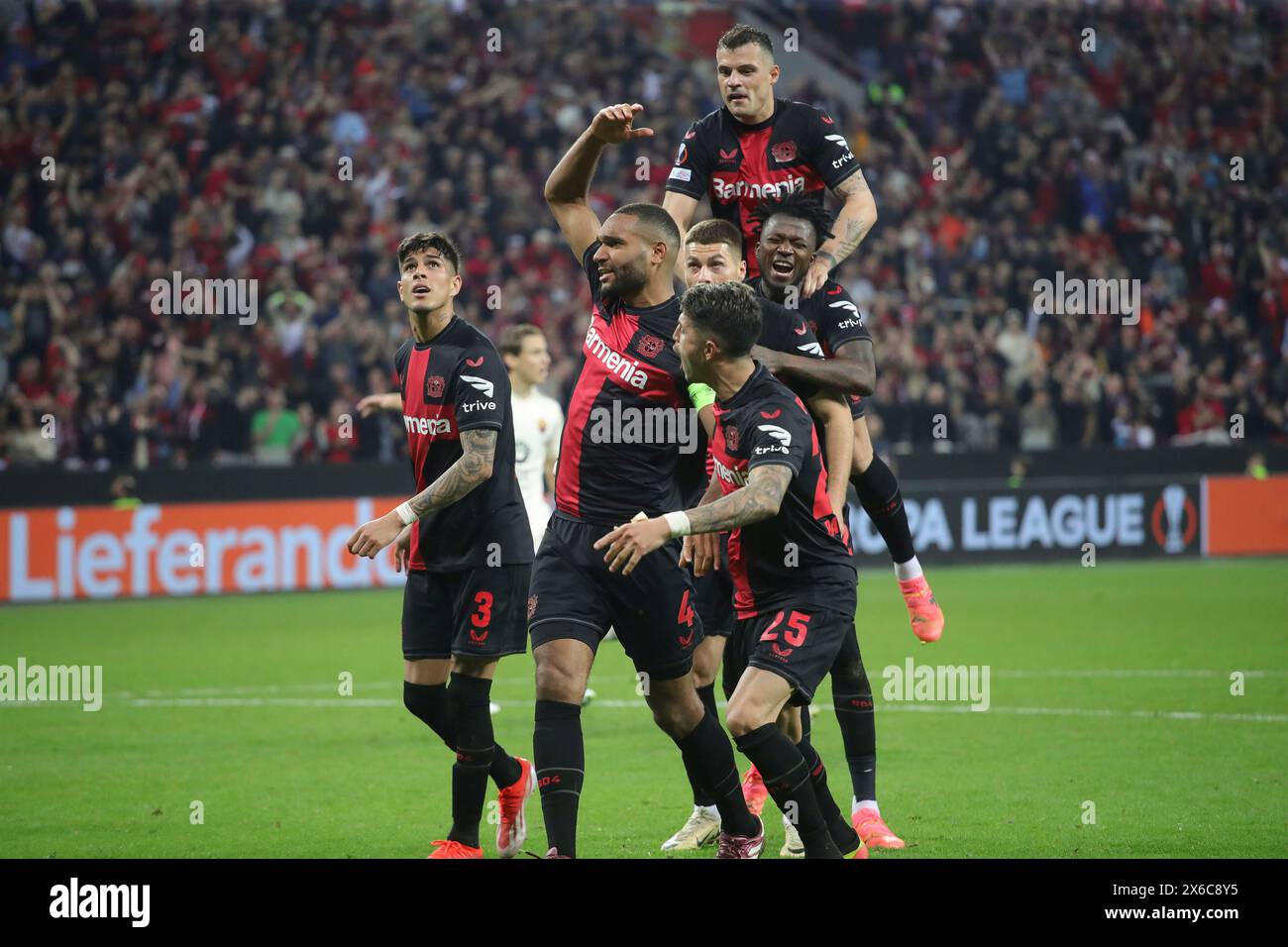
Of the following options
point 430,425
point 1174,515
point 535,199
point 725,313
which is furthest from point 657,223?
point 535,199

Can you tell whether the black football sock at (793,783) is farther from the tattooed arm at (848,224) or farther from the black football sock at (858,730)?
the tattooed arm at (848,224)

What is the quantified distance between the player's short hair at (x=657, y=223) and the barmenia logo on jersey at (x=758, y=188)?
1303 millimetres

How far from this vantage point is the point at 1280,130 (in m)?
28.0

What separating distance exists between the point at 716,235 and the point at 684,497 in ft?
4.61

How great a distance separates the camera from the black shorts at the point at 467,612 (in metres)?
7.27

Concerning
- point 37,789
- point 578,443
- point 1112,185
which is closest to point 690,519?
point 578,443

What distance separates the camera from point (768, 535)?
6609mm

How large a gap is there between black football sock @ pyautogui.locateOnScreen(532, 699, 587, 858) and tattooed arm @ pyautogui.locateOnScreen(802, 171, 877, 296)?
222 cm

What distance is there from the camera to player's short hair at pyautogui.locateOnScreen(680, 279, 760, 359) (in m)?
6.22

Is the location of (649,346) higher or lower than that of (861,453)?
higher

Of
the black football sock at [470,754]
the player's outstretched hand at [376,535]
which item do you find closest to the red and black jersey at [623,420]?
the player's outstretched hand at [376,535]

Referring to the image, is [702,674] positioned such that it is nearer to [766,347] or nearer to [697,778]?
[697,778]
